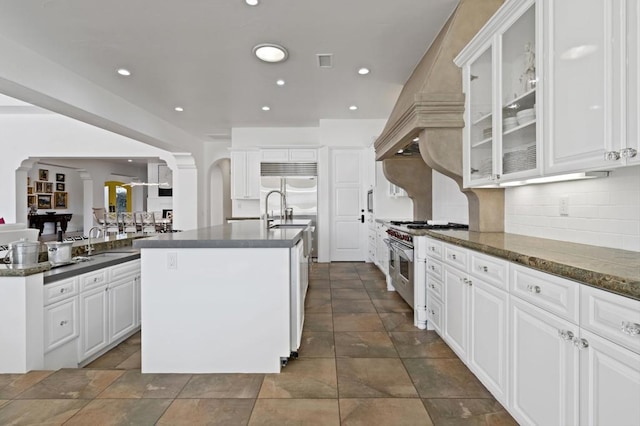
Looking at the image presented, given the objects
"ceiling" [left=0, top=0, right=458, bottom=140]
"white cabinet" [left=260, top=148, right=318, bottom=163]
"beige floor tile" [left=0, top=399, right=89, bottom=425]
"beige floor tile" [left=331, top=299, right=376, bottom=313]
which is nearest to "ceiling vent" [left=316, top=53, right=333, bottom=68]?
"ceiling" [left=0, top=0, right=458, bottom=140]

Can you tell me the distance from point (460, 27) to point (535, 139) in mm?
1654

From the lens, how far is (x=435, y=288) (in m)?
2.85

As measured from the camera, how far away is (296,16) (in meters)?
3.10

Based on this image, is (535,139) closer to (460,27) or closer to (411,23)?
(460,27)

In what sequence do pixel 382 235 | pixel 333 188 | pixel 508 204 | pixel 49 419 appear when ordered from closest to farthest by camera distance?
pixel 49 419 < pixel 508 204 < pixel 382 235 < pixel 333 188

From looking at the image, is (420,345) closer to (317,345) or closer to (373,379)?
(373,379)

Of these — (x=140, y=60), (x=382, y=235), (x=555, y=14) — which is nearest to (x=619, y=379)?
(x=555, y=14)

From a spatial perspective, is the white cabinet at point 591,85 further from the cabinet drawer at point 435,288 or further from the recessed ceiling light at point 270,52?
the recessed ceiling light at point 270,52

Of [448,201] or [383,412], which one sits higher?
[448,201]

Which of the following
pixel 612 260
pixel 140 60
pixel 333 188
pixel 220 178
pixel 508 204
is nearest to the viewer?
pixel 612 260

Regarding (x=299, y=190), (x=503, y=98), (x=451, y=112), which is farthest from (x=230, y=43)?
(x=299, y=190)

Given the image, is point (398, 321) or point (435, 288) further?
point (398, 321)

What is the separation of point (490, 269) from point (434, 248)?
0.99m

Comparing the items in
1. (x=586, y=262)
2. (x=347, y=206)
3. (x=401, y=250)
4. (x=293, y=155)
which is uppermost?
(x=293, y=155)
